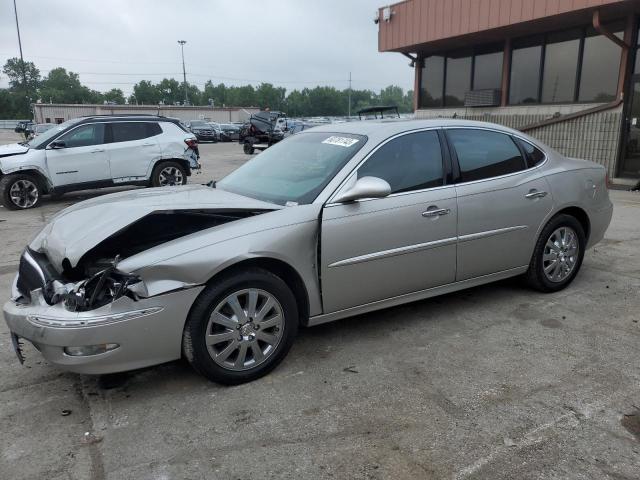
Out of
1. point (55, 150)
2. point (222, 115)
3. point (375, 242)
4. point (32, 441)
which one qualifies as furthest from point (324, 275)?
point (222, 115)

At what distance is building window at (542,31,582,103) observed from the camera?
12695 millimetres

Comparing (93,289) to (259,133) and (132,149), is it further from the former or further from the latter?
(259,133)

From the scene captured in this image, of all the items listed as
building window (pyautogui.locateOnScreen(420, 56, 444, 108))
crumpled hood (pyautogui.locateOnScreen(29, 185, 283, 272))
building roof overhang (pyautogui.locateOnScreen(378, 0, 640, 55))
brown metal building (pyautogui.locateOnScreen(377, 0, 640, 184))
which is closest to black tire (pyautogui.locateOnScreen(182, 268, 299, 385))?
crumpled hood (pyautogui.locateOnScreen(29, 185, 283, 272))

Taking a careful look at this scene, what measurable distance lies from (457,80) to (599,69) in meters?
4.44

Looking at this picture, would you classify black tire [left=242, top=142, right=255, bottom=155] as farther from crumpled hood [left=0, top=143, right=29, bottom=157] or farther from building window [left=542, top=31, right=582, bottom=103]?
crumpled hood [left=0, top=143, right=29, bottom=157]

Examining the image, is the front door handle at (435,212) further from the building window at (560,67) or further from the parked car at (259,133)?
the parked car at (259,133)

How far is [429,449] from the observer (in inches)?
101

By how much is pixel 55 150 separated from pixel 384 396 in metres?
9.08

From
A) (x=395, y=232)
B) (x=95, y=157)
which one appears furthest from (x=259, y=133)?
(x=395, y=232)

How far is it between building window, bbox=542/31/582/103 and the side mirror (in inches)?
453

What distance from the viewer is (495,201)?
4.13 metres

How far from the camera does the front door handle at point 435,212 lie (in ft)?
12.3

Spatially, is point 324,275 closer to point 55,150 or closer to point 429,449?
point 429,449

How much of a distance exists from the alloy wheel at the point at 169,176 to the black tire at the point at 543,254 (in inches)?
325
